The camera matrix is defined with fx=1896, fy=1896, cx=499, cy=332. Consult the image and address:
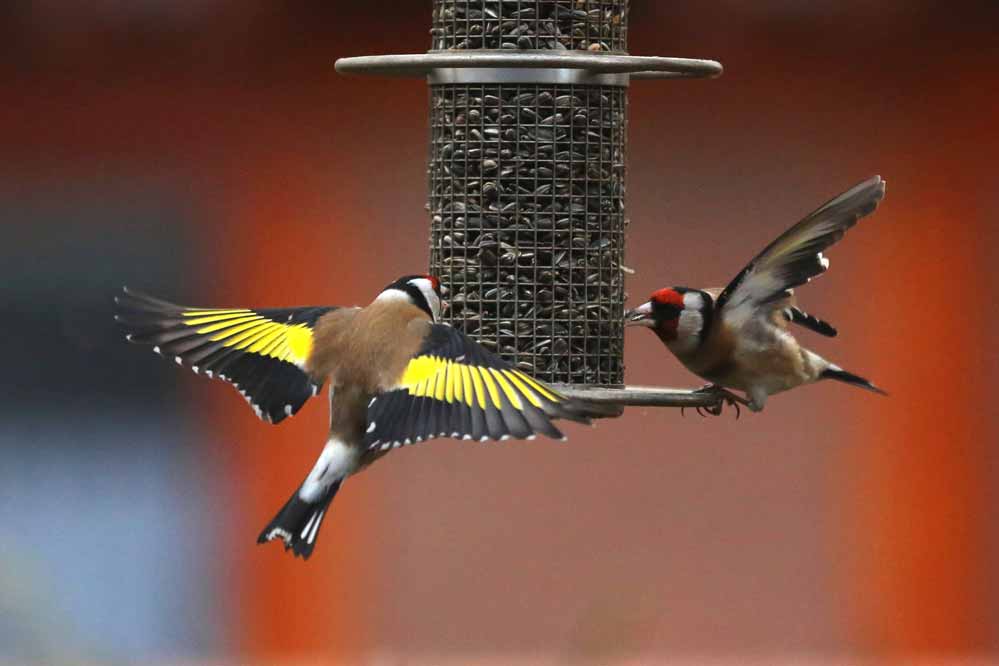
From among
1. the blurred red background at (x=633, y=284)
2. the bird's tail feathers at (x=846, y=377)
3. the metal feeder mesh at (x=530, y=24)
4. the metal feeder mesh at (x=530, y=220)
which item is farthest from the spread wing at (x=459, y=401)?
the blurred red background at (x=633, y=284)

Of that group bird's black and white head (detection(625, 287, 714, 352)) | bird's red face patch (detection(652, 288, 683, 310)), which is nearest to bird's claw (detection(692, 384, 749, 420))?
bird's black and white head (detection(625, 287, 714, 352))

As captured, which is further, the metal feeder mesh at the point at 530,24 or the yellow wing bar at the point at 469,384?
the metal feeder mesh at the point at 530,24

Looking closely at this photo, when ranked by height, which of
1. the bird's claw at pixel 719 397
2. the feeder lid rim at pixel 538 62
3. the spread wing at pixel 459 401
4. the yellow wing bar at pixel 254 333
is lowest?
the bird's claw at pixel 719 397

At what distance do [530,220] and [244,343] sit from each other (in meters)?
0.83

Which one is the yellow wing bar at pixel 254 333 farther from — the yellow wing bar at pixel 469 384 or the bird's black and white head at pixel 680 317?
the bird's black and white head at pixel 680 317

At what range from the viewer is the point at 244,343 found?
4773 millimetres

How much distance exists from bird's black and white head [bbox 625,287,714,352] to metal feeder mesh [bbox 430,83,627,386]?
0.51 feet

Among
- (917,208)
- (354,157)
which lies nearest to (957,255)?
(917,208)

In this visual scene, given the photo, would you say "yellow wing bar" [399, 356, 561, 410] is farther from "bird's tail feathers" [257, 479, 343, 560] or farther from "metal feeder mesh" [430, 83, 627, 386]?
"metal feeder mesh" [430, 83, 627, 386]

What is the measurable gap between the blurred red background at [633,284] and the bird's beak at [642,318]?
379 cm

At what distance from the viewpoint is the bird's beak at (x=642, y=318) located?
16.6 ft

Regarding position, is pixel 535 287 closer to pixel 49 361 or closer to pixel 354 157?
pixel 354 157

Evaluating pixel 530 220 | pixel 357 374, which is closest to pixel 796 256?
pixel 530 220

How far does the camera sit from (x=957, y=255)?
9477mm
